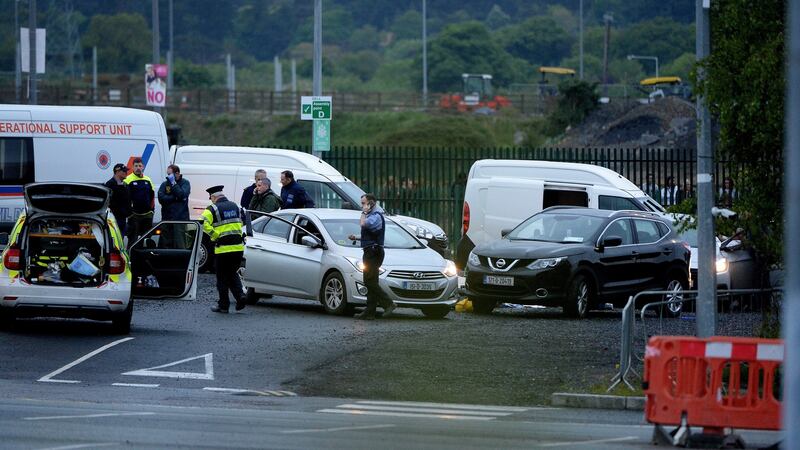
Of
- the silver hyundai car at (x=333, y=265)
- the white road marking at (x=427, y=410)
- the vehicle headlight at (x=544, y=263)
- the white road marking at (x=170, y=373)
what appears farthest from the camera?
the vehicle headlight at (x=544, y=263)

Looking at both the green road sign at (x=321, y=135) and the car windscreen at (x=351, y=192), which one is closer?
the car windscreen at (x=351, y=192)

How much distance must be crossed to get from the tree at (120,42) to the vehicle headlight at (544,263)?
121 meters

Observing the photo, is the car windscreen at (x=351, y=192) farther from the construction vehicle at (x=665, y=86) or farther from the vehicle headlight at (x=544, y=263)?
the construction vehicle at (x=665, y=86)

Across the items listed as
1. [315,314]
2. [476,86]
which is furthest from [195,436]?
[476,86]

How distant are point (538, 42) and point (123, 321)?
4862 inches

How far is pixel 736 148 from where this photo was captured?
16109mm

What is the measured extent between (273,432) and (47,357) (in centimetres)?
629

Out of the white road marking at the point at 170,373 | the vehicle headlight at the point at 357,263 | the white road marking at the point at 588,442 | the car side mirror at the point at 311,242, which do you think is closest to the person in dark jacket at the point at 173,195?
the car side mirror at the point at 311,242

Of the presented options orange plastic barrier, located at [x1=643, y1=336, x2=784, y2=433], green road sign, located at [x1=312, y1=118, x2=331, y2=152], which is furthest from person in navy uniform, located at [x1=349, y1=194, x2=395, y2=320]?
orange plastic barrier, located at [x1=643, y1=336, x2=784, y2=433]

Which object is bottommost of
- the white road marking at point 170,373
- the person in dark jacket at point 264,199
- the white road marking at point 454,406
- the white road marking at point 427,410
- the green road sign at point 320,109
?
the white road marking at point 454,406

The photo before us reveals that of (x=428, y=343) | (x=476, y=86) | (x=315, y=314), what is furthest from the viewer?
(x=476, y=86)

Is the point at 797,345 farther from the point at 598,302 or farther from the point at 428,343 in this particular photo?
the point at 598,302

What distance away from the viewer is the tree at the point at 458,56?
123 metres

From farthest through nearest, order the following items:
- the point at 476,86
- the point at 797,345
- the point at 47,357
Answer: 1. the point at 476,86
2. the point at 47,357
3. the point at 797,345
